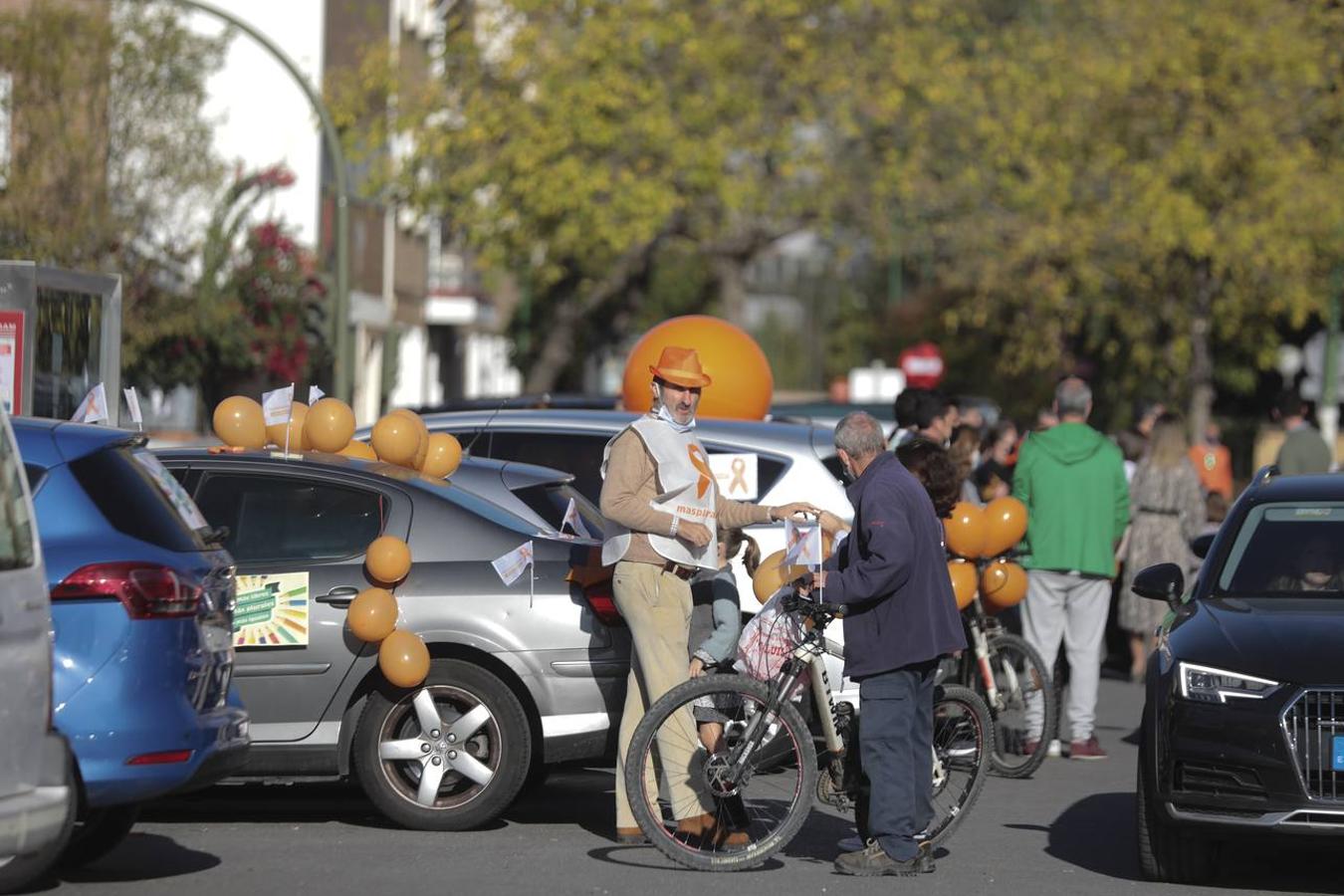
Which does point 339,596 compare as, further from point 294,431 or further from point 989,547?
point 989,547

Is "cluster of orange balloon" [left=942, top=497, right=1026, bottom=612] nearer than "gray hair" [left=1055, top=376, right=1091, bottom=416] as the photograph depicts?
Yes

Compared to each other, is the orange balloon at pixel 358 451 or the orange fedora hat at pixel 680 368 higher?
the orange fedora hat at pixel 680 368

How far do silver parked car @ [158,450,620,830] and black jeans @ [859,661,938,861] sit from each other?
1.32m

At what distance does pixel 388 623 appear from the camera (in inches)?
383

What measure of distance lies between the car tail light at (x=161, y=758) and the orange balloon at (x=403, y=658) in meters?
1.80

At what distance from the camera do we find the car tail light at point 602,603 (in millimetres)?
9914

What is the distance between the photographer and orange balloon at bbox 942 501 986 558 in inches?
478

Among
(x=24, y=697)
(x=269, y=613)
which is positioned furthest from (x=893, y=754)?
(x=24, y=697)

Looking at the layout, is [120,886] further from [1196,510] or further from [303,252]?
[303,252]

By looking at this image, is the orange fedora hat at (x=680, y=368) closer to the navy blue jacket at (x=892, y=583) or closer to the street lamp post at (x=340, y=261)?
the navy blue jacket at (x=892, y=583)

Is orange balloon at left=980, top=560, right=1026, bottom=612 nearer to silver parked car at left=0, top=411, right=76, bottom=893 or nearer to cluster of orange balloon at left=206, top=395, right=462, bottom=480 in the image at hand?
cluster of orange balloon at left=206, top=395, right=462, bottom=480

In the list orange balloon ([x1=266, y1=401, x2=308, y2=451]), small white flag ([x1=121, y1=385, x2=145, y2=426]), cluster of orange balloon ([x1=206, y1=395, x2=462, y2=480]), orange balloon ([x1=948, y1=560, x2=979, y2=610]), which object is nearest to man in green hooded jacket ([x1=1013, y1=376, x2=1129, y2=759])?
orange balloon ([x1=948, y1=560, x2=979, y2=610])

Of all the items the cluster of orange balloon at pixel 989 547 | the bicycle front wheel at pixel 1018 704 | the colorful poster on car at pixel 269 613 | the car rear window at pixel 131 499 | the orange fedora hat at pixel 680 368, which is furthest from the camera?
the bicycle front wheel at pixel 1018 704

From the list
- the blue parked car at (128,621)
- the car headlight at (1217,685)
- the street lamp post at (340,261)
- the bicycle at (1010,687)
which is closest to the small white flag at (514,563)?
the blue parked car at (128,621)
